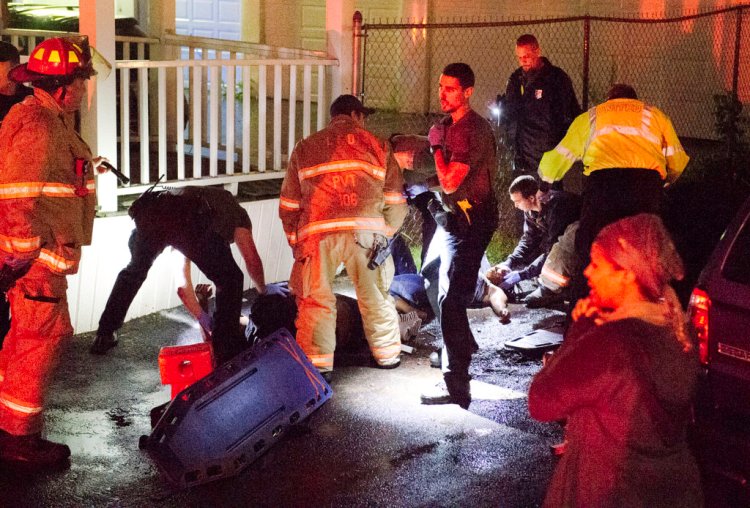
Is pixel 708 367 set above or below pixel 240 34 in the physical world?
below

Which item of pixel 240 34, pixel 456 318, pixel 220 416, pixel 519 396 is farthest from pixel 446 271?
pixel 240 34

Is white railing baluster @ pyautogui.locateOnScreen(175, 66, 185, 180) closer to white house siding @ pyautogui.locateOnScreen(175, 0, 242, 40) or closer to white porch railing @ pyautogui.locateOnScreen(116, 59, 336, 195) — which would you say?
white porch railing @ pyautogui.locateOnScreen(116, 59, 336, 195)

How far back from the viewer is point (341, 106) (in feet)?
21.0

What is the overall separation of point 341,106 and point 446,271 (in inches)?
47.3

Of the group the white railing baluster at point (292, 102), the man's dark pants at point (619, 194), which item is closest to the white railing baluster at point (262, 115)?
the white railing baluster at point (292, 102)

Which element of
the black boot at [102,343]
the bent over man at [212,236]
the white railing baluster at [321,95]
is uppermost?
the white railing baluster at [321,95]

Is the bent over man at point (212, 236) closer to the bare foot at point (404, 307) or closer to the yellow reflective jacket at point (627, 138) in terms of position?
the bare foot at point (404, 307)

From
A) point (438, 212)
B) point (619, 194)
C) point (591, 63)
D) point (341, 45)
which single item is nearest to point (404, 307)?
point (438, 212)

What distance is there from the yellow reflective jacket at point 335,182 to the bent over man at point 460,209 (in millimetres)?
422

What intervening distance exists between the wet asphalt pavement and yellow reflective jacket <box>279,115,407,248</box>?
1.07 metres

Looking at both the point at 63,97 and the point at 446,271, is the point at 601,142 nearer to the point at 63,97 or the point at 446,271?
the point at 446,271

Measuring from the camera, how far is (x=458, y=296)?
6367 millimetres

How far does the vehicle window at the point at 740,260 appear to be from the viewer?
180 inches

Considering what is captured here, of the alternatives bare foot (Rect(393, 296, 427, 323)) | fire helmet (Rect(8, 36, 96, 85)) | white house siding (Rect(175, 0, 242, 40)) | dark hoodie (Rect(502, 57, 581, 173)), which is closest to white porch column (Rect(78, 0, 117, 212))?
fire helmet (Rect(8, 36, 96, 85))
